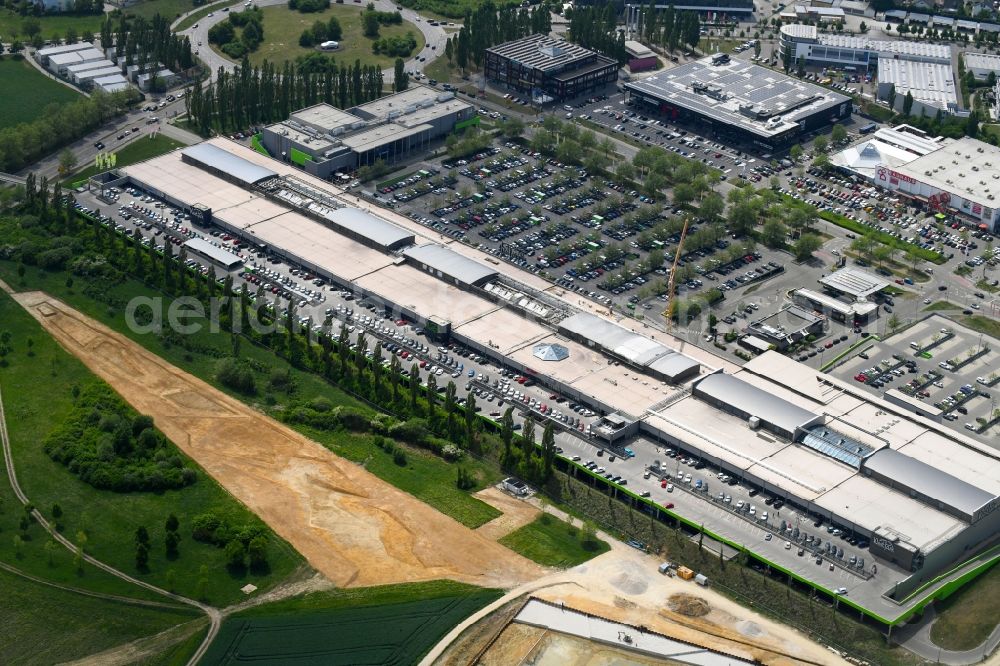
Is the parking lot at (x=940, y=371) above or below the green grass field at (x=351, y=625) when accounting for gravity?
above

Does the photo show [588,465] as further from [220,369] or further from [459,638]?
[220,369]

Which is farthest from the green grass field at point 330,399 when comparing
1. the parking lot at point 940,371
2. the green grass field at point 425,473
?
the parking lot at point 940,371

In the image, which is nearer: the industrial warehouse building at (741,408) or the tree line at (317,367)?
the industrial warehouse building at (741,408)

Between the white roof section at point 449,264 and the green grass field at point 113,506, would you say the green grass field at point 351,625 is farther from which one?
the white roof section at point 449,264

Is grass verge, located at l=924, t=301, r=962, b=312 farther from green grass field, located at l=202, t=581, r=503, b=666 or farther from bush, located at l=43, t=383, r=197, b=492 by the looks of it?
Result: bush, located at l=43, t=383, r=197, b=492

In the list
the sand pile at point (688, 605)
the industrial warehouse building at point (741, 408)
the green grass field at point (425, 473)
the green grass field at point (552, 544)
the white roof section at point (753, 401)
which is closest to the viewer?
the sand pile at point (688, 605)

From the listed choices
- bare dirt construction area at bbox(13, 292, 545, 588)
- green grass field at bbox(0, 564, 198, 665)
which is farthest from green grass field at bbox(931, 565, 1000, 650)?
green grass field at bbox(0, 564, 198, 665)
